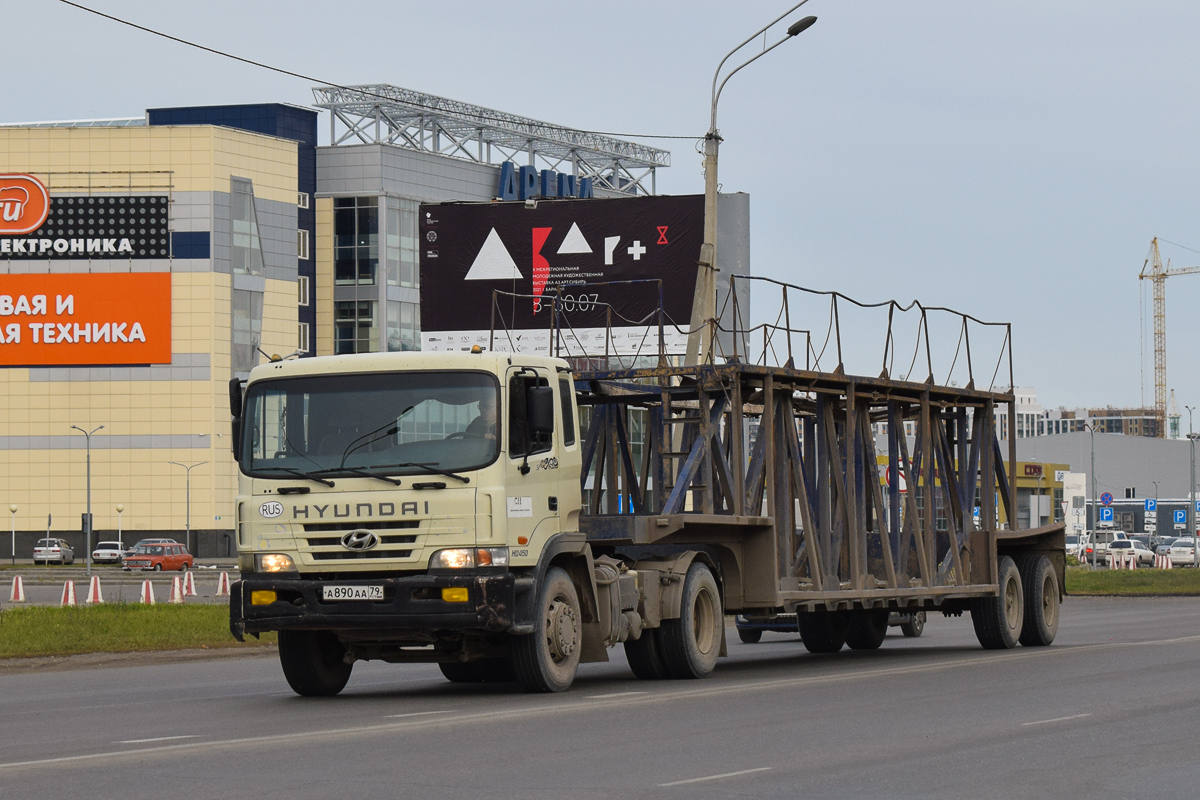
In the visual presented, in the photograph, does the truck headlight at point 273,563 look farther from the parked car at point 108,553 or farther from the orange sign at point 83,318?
the orange sign at point 83,318

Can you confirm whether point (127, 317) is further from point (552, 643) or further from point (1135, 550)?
point (552, 643)

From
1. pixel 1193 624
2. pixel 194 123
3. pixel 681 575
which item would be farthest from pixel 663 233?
pixel 194 123

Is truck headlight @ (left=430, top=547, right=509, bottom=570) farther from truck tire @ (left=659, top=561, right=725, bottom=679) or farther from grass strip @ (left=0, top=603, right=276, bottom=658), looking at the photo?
grass strip @ (left=0, top=603, right=276, bottom=658)

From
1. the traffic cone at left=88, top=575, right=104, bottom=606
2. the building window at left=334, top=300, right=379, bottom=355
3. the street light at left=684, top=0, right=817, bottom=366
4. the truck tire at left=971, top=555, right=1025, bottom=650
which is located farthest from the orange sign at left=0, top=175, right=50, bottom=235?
the truck tire at left=971, top=555, right=1025, bottom=650

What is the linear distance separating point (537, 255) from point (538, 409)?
81.3ft

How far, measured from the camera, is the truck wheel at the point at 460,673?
57.7 ft

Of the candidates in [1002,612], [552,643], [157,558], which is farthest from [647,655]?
[157,558]

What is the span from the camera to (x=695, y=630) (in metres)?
17.5

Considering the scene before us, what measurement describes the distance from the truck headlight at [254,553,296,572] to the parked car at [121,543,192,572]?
2472 inches

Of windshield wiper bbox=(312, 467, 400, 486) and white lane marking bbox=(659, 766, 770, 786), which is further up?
windshield wiper bbox=(312, 467, 400, 486)

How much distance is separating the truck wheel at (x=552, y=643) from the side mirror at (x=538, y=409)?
1.34 meters

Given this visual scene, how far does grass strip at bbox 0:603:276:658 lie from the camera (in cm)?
2372

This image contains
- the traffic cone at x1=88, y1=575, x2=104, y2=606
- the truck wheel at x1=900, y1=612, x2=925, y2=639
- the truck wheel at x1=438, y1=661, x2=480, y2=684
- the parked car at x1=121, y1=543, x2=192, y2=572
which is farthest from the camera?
the parked car at x1=121, y1=543, x2=192, y2=572

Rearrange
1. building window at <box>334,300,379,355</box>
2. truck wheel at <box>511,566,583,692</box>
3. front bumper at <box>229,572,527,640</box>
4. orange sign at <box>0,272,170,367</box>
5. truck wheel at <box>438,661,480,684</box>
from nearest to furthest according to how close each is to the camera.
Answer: front bumper at <box>229,572,527,640</box> → truck wheel at <box>511,566,583,692</box> → truck wheel at <box>438,661,480,684</box> → orange sign at <box>0,272,170,367</box> → building window at <box>334,300,379,355</box>
